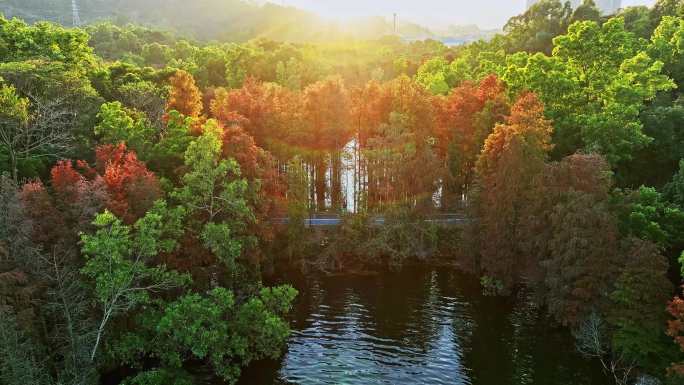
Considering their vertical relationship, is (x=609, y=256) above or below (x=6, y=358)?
above

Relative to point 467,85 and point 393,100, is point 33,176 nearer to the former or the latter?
point 393,100

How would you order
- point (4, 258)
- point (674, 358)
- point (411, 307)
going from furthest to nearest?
point (411, 307) → point (674, 358) → point (4, 258)

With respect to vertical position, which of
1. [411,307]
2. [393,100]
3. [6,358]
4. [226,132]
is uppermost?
[393,100]

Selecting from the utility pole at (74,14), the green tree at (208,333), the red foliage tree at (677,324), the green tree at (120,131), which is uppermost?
the utility pole at (74,14)

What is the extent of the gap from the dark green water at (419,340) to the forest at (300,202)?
136 cm

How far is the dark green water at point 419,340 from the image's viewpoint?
92.9ft

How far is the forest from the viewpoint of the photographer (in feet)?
81.8

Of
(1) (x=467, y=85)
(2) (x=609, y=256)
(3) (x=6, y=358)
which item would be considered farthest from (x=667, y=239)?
(3) (x=6, y=358)

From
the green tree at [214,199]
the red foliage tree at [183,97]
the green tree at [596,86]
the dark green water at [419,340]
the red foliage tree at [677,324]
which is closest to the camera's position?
the red foliage tree at [677,324]

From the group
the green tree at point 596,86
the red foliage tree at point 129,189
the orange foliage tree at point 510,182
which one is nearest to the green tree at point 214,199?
the red foliage tree at point 129,189

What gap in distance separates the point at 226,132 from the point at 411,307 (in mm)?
16945

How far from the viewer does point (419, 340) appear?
32156 millimetres

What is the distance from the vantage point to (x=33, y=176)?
34781 millimetres

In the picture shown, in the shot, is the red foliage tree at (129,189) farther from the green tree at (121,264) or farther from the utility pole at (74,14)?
the utility pole at (74,14)
